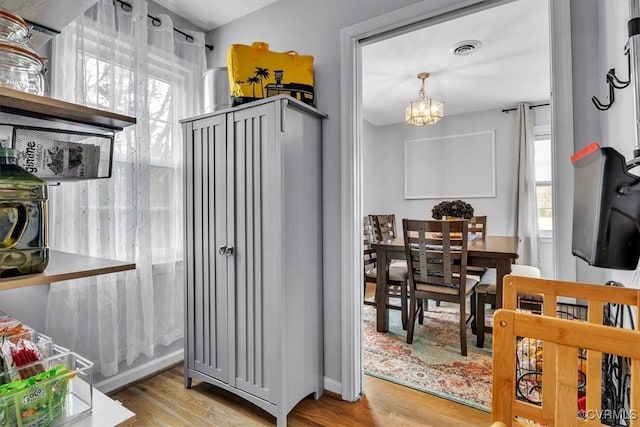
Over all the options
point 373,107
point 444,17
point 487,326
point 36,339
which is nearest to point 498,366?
point 36,339

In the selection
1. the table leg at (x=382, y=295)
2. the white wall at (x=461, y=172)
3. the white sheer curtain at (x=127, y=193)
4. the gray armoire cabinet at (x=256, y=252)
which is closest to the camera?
the gray armoire cabinet at (x=256, y=252)

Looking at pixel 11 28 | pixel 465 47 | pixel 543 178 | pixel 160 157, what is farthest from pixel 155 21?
pixel 543 178

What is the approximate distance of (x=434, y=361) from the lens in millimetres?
2412

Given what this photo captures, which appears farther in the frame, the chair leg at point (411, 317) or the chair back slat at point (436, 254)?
the chair leg at point (411, 317)

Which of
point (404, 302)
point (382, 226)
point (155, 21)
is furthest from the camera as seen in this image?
point (382, 226)

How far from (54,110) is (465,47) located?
10.2 feet

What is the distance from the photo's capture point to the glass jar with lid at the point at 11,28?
0.62m

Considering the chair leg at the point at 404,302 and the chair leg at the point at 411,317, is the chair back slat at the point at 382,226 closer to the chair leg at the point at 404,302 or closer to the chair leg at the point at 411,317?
the chair leg at the point at 404,302

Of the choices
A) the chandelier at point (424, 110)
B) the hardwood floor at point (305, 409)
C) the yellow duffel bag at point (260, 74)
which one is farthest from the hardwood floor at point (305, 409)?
the chandelier at point (424, 110)

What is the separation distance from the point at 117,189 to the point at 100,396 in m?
1.54

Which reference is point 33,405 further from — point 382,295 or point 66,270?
point 382,295

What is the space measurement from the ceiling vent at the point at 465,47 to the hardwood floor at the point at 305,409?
9.08 ft

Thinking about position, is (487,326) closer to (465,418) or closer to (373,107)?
(465,418)

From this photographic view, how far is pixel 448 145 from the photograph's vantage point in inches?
200
